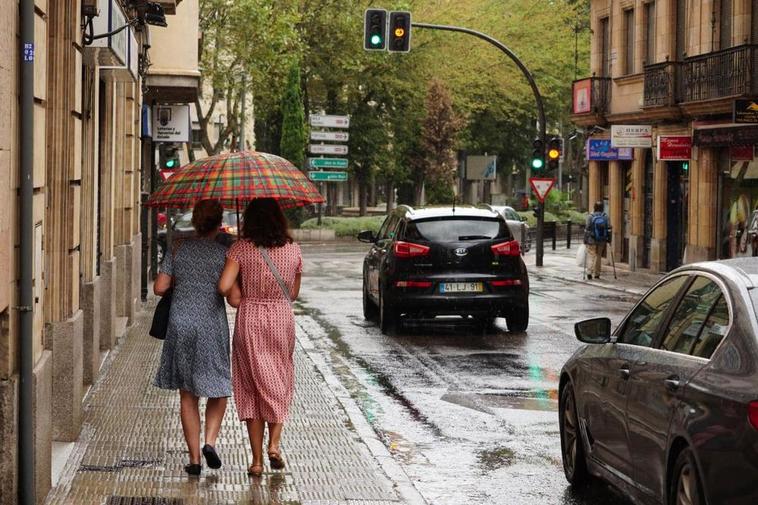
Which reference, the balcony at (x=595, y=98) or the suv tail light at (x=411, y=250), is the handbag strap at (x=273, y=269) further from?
the balcony at (x=595, y=98)

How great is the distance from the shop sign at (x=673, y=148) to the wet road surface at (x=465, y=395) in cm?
1019

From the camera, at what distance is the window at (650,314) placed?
7457 millimetres

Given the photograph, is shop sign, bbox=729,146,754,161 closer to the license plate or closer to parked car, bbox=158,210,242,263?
parked car, bbox=158,210,242,263

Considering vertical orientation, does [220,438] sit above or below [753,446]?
below

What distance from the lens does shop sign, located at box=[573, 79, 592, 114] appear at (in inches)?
1610

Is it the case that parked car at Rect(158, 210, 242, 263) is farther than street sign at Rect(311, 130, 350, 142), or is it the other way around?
street sign at Rect(311, 130, 350, 142)

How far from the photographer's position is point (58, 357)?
9789 mm

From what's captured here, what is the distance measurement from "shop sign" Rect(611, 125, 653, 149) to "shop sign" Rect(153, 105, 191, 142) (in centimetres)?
1200

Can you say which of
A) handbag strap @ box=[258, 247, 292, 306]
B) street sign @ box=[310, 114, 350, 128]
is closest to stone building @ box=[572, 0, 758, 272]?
street sign @ box=[310, 114, 350, 128]

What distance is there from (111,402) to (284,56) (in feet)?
134

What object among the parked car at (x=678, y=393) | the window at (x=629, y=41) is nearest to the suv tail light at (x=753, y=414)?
the parked car at (x=678, y=393)

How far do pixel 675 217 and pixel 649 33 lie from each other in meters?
5.01

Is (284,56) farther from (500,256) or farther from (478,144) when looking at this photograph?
(500,256)

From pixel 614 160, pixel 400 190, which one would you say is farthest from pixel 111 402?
pixel 400 190
